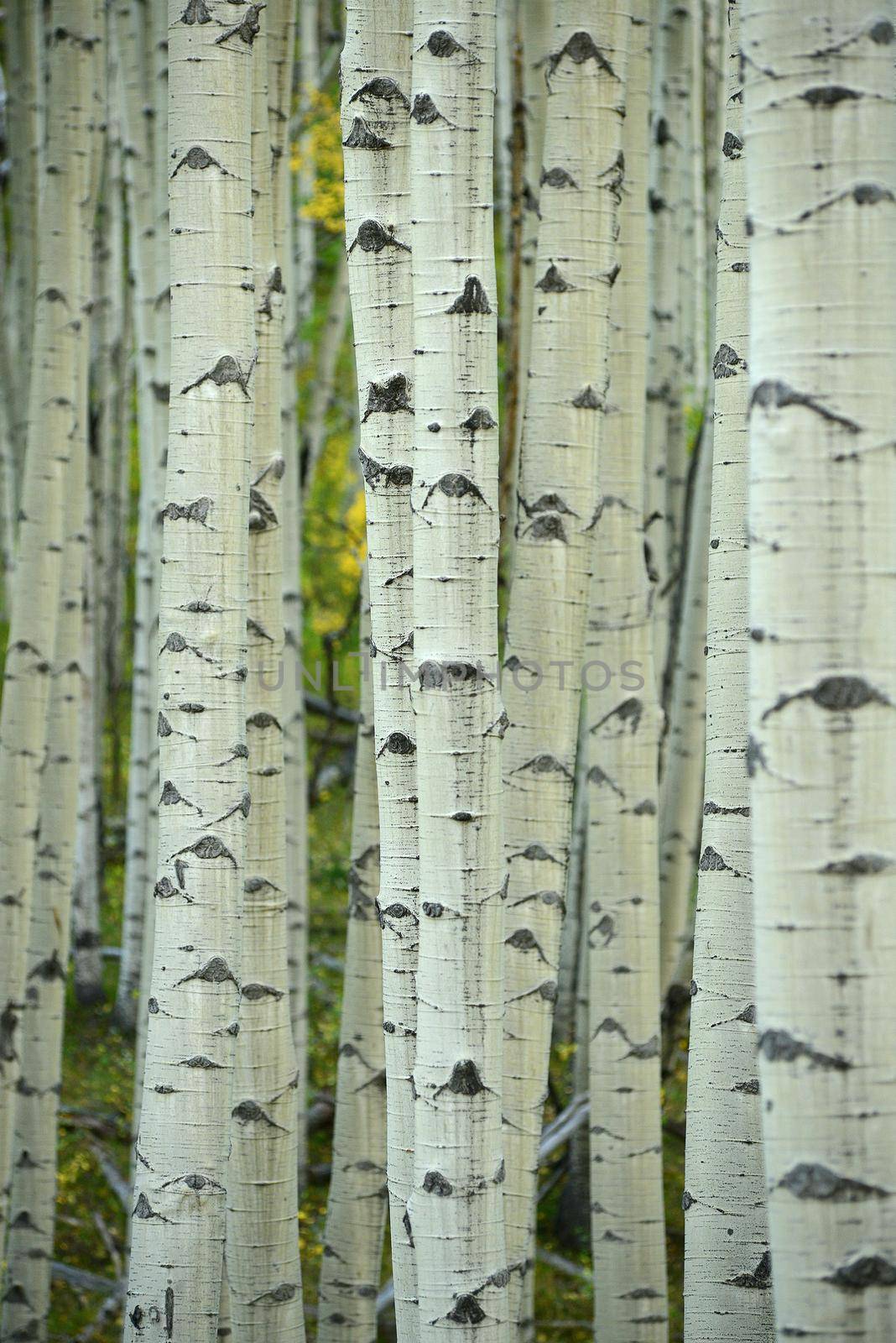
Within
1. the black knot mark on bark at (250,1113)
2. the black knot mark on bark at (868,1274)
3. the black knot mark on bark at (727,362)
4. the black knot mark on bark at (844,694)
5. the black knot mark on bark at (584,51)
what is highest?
the black knot mark on bark at (584,51)

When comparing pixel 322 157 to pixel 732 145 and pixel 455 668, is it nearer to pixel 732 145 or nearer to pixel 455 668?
pixel 732 145

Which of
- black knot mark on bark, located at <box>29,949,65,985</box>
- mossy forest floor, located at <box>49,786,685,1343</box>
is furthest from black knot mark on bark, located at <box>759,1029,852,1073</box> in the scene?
mossy forest floor, located at <box>49,786,685,1343</box>

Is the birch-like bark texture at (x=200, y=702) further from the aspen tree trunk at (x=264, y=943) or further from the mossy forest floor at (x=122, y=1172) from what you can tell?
the mossy forest floor at (x=122, y=1172)

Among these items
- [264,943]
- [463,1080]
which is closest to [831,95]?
[463,1080]

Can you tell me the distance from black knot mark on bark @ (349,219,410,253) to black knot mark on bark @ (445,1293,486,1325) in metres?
1.82

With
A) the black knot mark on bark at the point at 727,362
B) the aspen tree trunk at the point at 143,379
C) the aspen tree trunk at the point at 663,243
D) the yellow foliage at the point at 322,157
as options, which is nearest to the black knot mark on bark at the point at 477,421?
the black knot mark on bark at the point at 727,362

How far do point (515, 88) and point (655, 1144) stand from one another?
3973mm

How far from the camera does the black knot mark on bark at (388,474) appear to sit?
2127mm

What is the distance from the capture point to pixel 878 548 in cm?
140

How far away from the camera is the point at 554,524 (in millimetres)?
2375

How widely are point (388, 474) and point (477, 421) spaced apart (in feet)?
0.91

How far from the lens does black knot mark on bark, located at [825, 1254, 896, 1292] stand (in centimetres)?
140

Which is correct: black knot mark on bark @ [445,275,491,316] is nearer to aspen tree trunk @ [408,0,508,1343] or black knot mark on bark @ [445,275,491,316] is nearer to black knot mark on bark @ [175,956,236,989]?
aspen tree trunk @ [408,0,508,1343]

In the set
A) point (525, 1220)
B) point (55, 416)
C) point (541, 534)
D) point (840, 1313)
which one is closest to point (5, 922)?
point (55, 416)
